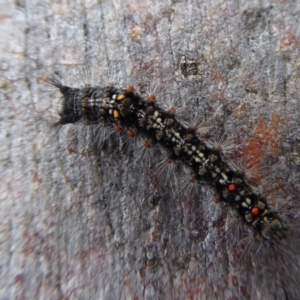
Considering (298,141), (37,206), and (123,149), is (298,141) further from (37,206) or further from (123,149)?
(37,206)

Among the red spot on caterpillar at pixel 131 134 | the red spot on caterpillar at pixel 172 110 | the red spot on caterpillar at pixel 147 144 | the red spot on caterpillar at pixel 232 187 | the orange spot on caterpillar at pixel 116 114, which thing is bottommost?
the red spot on caterpillar at pixel 232 187

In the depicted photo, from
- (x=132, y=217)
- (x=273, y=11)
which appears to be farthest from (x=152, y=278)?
(x=273, y=11)

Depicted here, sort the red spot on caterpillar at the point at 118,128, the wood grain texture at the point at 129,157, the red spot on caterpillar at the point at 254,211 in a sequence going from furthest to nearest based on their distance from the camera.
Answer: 1. the red spot on caterpillar at the point at 118,128
2. the red spot on caterpillar at the point at 254,211
3. the wood grain texture at the point at 129,157

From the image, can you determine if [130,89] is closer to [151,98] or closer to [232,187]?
[151,98]

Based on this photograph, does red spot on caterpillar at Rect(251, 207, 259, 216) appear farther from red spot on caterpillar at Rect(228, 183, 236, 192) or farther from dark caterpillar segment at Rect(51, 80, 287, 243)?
red spot on caterpillar at Rect(228, 183, 236, 192)

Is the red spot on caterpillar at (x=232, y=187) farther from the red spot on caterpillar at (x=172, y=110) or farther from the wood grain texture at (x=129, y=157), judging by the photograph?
the red spot on caterpillar at (x=172, y=110)

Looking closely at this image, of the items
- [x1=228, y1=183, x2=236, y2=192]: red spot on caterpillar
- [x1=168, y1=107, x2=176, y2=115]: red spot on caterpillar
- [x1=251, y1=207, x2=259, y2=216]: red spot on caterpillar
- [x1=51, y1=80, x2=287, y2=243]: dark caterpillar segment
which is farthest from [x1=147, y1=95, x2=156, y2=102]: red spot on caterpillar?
[x1=251, y1=207, x2=259, y2=216]: red spot on caterpillar

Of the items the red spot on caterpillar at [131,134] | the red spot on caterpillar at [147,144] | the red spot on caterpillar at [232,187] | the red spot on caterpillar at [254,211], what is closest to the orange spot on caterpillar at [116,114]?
the red spot on caterpillar at [131,134]
